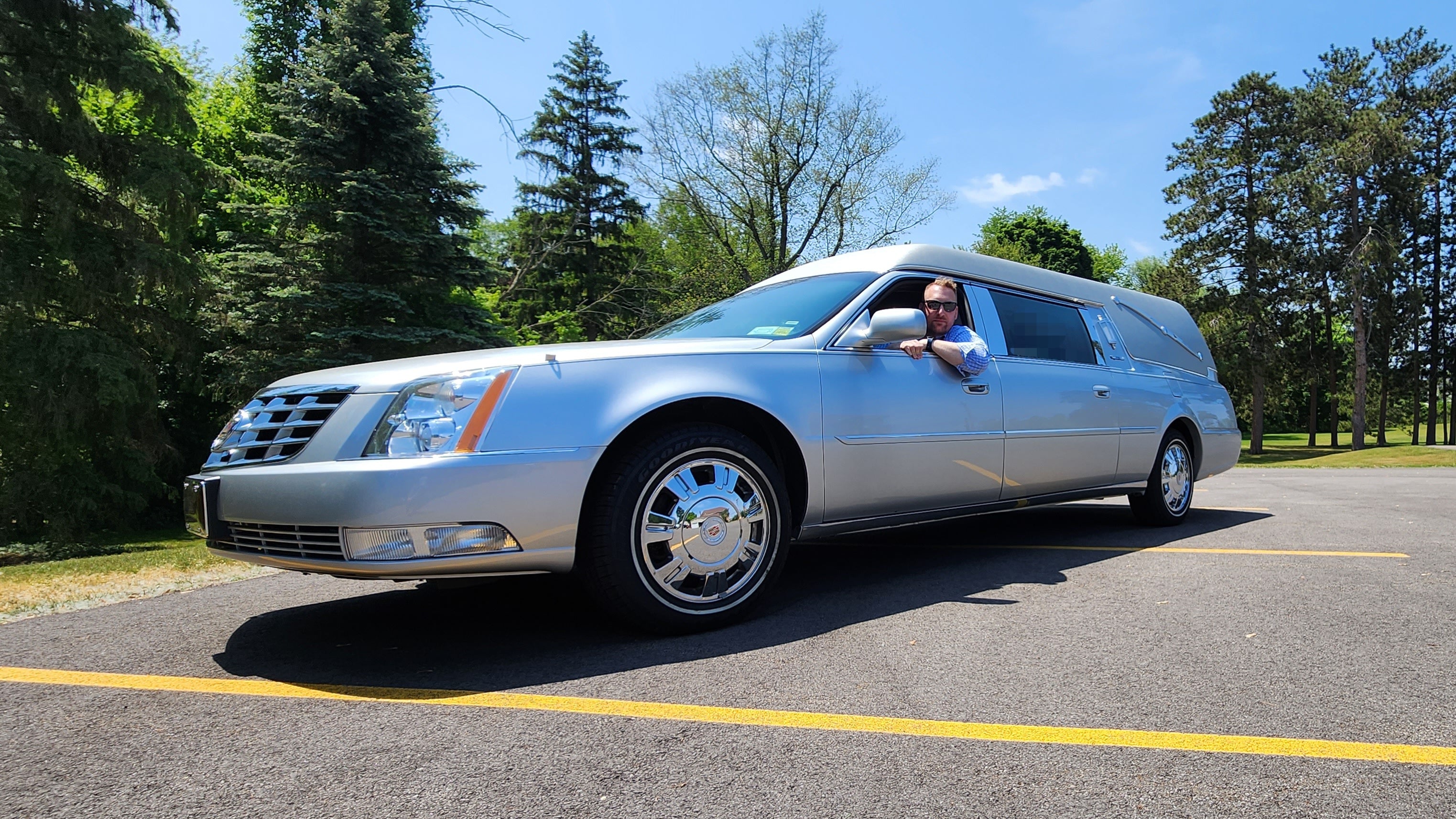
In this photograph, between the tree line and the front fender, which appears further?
the tree line

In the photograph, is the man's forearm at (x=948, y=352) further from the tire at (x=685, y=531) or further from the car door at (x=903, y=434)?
the tire at (x=685, y=531)

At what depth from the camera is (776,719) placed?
96.8 inches

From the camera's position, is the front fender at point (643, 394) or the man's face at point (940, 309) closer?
the front fender at point (643, 394)

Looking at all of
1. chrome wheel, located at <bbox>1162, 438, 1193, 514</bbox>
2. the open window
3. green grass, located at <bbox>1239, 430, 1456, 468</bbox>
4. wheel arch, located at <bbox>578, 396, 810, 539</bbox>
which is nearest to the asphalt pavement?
wheel arch, located at <bbox>578, 396, 810, 539</bbox>

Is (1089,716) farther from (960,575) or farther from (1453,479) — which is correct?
(1453,479)

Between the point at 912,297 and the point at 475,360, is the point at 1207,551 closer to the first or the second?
the point at 912,297

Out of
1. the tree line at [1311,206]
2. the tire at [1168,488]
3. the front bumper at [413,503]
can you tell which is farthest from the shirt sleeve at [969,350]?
the tree line at [1311,206]

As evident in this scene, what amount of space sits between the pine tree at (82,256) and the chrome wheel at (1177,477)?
12736 millimetres

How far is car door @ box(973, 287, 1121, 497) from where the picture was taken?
4852 millimetres

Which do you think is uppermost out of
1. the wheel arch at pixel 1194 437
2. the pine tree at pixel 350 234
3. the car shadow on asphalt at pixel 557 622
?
the pine tree at pixel 350 234

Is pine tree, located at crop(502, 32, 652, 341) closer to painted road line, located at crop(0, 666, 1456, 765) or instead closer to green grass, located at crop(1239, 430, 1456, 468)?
green grass, located at crop(1239, 430, 1456, 468)

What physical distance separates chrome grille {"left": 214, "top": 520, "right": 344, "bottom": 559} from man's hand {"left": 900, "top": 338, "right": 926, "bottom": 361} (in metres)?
2.71

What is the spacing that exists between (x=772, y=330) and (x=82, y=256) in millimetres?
12461

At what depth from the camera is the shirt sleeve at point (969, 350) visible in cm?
449
